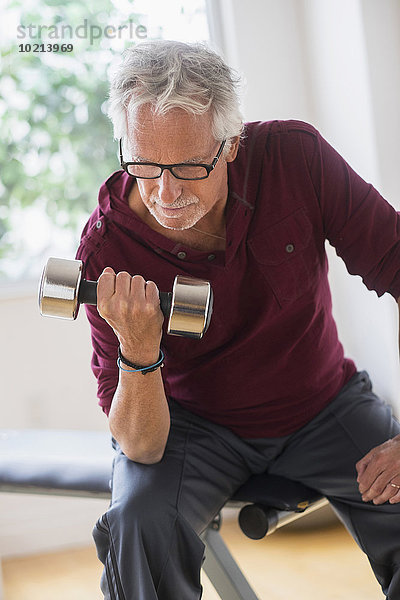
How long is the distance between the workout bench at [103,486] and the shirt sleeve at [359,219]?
52 centimetres

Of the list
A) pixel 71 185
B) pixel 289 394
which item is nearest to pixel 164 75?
pixel 289 394

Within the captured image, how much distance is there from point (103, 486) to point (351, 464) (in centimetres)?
59

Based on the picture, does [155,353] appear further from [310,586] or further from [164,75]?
[310,586]

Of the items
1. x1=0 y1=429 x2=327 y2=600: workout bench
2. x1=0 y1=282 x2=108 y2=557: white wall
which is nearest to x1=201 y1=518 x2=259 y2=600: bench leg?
x1=0 y1=429 x2=327 y2=600: workout bench


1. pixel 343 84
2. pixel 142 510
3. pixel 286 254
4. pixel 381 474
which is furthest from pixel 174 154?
pixel 343 84

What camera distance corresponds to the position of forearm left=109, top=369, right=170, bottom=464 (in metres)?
1.49

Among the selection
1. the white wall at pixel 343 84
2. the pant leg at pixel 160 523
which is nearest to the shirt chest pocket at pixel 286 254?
the pant leg at pixel 160 523

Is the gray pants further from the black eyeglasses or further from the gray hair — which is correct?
the gray hair

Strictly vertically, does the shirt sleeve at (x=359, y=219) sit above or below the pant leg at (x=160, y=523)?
above

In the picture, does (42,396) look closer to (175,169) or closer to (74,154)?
(74,154)

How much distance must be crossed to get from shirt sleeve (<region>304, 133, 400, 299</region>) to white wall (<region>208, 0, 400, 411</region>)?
0.70 m

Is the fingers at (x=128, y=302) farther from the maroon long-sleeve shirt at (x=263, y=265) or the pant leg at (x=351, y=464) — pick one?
the pant leg at (x=351, y=464)

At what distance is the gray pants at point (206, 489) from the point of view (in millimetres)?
1372

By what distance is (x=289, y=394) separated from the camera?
68.9 inches
